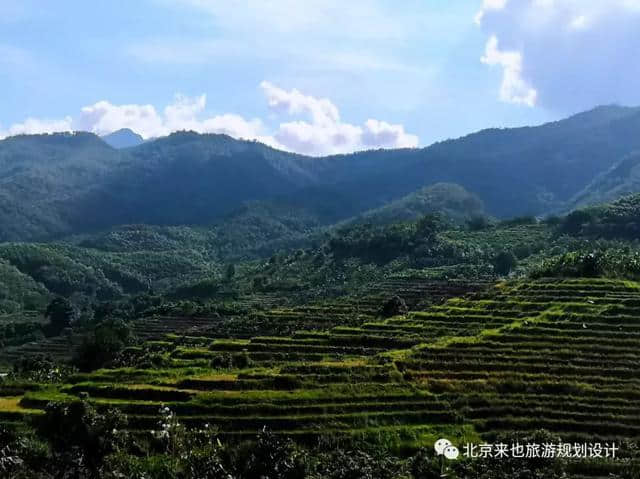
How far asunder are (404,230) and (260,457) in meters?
123

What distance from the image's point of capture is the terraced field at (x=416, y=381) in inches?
1677

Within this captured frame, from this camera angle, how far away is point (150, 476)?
36656 millimetres

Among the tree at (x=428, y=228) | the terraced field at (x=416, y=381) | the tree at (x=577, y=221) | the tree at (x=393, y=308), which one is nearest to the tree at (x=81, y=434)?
the terraced field at (x=416, y=381)

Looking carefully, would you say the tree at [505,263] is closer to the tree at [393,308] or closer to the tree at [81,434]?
the tree at [393,308]

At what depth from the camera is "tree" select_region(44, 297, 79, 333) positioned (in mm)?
118875

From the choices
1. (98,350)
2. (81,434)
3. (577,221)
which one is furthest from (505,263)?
(81,434)

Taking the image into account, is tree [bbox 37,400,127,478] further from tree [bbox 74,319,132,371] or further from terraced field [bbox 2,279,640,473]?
tree [bbox 74,319,132,371]

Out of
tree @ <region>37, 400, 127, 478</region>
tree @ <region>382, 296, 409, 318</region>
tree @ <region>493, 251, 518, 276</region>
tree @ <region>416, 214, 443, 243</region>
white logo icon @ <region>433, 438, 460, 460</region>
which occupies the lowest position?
white logo icon @ <region>433, 438, 460, 460</region>

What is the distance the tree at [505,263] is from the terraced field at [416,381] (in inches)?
2080

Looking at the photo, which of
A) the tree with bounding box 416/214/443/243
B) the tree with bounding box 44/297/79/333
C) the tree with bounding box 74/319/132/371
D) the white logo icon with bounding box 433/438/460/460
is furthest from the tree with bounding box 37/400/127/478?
the tree with bounding box 416/214/443/243

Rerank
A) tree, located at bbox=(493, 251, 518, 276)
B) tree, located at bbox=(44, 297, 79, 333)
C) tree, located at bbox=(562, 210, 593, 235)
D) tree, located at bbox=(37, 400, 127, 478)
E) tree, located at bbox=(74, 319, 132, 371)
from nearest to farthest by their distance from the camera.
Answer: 1. tree, located at bbox=(37, 400, 127, 478)
2. tree, located at bbox=(74, 319, 132, 371)
3. tree, located at bbox=(44, 297, 79, 333)
4. tree, located at bbox=(493, 251, 518, 276)
5. tree, located at bbox=(562, 210, 593, 235)

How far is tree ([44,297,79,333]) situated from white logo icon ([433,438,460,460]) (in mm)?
92482

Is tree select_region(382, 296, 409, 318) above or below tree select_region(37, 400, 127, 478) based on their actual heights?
above

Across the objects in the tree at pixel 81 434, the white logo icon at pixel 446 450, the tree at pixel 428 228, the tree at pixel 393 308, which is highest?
the tree at pixel 428 228
